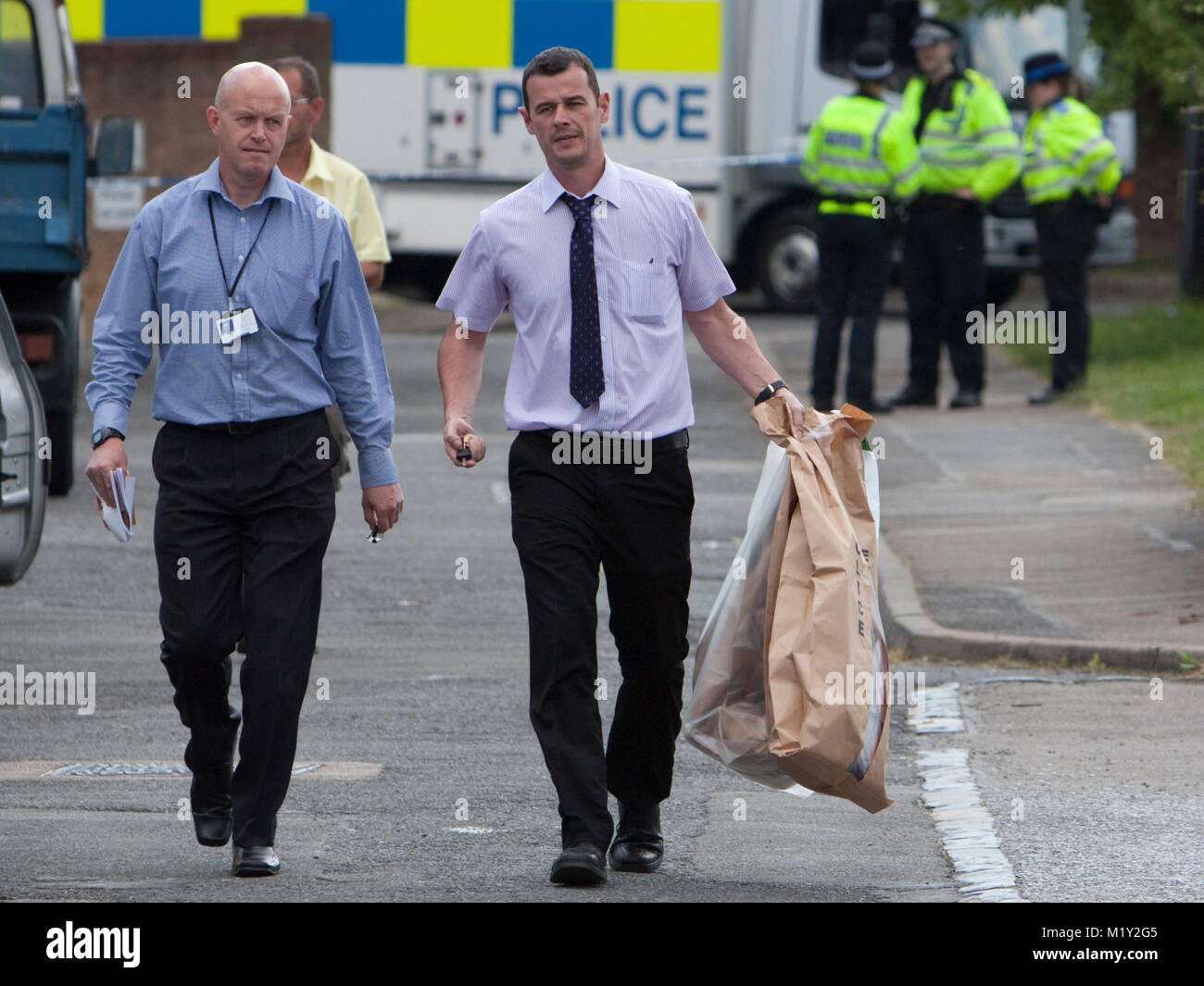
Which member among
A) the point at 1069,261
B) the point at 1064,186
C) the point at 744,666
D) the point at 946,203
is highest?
the point at 1064,186

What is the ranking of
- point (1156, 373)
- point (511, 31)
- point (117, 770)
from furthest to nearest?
point (511, 31), point (1156, 373), point (117, 770)

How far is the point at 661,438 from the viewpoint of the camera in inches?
213

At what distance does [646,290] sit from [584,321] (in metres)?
0.17

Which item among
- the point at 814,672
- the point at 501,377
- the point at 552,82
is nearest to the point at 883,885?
the point at 814,672

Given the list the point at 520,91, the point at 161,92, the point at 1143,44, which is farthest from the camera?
the point at 161,92

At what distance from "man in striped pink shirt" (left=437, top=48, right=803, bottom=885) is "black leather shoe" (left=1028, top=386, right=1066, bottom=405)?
9.51 meters

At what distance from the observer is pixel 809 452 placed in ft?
17.6

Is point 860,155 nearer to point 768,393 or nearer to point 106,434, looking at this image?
point 768,393

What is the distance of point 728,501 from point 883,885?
6625 mm

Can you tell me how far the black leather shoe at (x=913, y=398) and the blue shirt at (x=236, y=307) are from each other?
963 centimetres

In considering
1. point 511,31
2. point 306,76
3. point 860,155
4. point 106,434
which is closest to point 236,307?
point 106,434
